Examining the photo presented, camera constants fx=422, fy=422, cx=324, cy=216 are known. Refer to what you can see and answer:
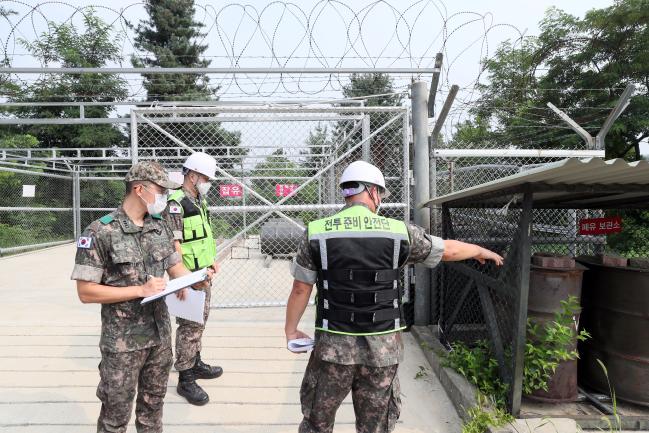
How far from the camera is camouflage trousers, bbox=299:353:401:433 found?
203 cm

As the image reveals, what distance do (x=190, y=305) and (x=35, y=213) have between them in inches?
557

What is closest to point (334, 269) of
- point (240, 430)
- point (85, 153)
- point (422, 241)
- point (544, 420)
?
point (422, 241)

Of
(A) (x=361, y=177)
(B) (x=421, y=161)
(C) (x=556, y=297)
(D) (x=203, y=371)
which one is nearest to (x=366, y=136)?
(B) (x=421, y=161)

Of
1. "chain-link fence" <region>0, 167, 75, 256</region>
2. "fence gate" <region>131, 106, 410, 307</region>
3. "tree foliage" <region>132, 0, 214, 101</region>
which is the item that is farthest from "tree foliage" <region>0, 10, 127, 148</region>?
"tree foliage" <region>132, 0, 214, 101</region>

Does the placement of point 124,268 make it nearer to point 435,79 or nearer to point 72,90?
point 435,79

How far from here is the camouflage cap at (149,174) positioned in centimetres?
212

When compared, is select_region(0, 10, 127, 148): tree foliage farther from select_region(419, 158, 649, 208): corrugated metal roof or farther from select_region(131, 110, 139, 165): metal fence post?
select_region(419, 158, 649, 208): corrugated metal roof

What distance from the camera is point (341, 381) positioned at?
2023mm

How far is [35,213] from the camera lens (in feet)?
45.2

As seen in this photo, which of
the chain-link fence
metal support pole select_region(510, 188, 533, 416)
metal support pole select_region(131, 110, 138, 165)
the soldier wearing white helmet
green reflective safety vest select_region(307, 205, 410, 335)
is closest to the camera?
green reflective safety vest select_region(307, 205, 410, 335)

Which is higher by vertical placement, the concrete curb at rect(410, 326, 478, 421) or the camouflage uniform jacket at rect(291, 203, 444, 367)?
the camouflage uniform jacket at rect(291, 203, 444, 367)

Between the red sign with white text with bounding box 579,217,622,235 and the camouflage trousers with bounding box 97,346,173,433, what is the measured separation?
3988mm

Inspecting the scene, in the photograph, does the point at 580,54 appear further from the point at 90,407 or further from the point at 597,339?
the point at 90,407

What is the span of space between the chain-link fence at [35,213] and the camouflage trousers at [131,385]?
11.7 meters
